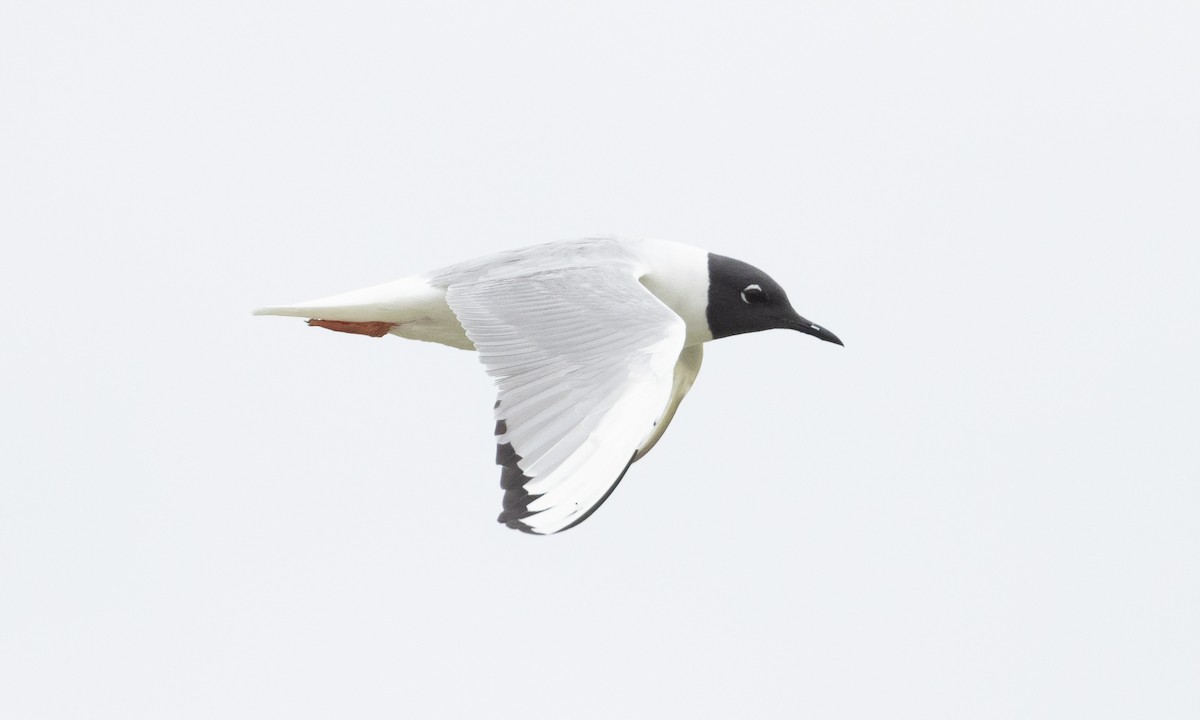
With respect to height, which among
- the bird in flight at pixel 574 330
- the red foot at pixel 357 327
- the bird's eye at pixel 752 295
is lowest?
the red foot at pixel 357 327

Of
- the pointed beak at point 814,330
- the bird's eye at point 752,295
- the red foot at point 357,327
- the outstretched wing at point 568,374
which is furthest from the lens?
the pointed beak at point 814,330

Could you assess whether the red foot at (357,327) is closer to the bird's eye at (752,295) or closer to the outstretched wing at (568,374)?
the outstretched wing at (568,374)

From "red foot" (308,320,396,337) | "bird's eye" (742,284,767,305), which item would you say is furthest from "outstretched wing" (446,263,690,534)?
"bird's eye" (742,284,767,305)

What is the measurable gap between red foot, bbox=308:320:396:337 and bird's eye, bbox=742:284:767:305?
58.0 inches

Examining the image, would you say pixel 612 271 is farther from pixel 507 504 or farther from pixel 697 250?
pixel 507 504

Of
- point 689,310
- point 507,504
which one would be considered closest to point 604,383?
point 507,504

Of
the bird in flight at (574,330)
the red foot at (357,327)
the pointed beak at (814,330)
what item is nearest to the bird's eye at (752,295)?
the bird in flight at (574,330)

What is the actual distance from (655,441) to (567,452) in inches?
85.4

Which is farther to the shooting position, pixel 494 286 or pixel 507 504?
pixel 494 286

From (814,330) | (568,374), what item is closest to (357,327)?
(568,374)

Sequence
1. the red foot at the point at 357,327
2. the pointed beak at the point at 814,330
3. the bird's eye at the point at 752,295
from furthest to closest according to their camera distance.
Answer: the pointed beak at the point at 814,330 < the bird's eye at the point at 752,295 < the red foot at the point at 357,327

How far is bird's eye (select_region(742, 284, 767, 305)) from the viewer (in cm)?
687

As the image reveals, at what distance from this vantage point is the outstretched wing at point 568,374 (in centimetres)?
484

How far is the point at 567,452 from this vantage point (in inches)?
195
